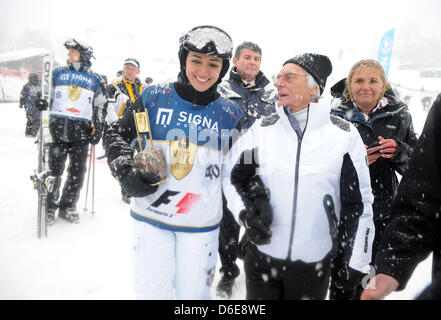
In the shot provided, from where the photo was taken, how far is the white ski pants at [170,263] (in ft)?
A: 5.82

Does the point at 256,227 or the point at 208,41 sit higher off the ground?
the point at 208,41

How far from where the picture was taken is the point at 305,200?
163cm

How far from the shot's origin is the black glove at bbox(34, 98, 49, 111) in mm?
3621

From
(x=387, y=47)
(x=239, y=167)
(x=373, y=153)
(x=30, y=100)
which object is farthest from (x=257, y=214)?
(x=387, y=47)

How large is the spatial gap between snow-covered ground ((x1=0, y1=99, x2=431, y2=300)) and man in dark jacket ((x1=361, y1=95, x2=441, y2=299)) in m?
0.76

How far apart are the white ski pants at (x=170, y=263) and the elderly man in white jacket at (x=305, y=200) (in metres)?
0.34

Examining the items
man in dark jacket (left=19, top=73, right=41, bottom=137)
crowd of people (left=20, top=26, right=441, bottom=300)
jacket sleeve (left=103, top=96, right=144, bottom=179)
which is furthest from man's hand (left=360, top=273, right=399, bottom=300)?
man in dark jacket (left=19, top=73, right=41, bottom=137)

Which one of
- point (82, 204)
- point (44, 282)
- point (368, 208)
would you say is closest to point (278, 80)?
point (368, 208)

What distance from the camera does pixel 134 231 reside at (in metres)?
1.88

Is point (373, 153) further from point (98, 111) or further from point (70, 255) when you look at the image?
point (98, 111)

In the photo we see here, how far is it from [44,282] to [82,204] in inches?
99.8

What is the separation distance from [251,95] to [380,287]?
7.77ft

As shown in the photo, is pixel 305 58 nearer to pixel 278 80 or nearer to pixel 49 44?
pixel 278 80
